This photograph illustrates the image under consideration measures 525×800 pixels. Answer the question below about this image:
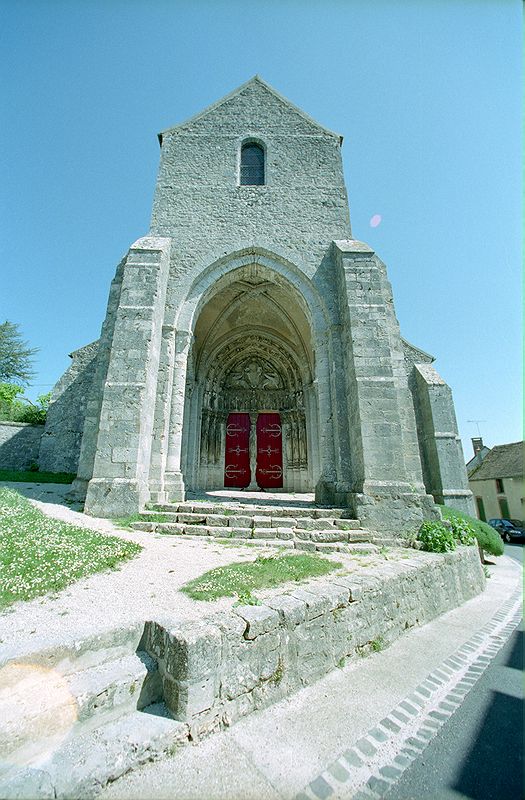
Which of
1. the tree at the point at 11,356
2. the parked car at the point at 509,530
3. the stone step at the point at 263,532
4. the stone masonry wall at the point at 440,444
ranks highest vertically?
the tree at the point at 11,356

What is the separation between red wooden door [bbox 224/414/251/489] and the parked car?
16323mm

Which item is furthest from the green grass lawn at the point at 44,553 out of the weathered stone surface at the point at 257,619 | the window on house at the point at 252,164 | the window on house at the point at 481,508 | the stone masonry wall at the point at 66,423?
the window on house at the point at 481,508

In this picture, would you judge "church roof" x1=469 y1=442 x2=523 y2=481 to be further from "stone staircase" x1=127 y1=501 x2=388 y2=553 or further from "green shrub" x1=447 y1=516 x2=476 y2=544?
"stone staircase" x1=127 y1=501 x2=388 y2=553

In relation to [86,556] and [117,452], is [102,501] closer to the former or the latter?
[117,452]

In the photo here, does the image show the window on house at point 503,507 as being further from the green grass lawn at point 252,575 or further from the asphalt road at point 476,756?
the asphalt road at point 476,756

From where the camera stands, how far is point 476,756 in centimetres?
203

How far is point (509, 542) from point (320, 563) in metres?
21.4

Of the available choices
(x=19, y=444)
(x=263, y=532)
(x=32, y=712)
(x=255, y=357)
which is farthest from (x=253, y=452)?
(x=32, y=712)

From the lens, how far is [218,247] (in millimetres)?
8781

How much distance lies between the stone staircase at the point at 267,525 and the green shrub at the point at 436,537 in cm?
55

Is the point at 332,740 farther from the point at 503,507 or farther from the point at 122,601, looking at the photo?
the point at 503,507

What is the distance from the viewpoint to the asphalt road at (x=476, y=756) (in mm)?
1760

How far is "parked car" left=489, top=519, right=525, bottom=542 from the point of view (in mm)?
18178

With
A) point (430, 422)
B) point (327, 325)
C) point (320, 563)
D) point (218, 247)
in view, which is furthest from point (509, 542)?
point (218, 247)
